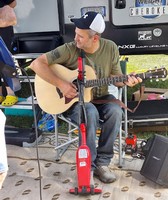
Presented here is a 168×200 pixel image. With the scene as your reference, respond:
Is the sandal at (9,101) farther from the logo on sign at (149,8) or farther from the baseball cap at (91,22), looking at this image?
the logo on sign at (149,8)

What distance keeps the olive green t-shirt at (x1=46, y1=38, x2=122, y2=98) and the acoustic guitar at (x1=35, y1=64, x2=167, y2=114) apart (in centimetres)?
7

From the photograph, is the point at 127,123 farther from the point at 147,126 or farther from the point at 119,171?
the point at 119,171

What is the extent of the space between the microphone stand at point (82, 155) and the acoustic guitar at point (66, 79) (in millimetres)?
108

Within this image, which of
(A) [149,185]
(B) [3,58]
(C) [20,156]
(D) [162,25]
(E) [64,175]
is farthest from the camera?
(D) [162,25]

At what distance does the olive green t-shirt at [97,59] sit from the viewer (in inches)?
127

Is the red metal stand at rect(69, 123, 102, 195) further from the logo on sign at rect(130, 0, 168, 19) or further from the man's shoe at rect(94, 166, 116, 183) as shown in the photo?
the logo on sign at rect(130, 0, 168, 19)

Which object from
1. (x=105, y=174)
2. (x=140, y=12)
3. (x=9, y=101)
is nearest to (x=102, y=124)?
(x=105, y=174)

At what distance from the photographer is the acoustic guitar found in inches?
122

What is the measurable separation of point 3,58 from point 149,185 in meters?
1.52

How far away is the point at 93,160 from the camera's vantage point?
10.6ft

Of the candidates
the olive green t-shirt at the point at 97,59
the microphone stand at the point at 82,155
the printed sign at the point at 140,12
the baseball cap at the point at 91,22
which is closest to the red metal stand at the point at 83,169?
the microphone stand at the point at 82,155

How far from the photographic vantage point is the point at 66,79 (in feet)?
10.6

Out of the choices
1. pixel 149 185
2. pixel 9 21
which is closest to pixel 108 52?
pixel 149 185

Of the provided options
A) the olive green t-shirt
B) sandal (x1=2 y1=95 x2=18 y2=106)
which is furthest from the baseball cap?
sandal (x1=2 y1=95 x2=18 y2=106)
